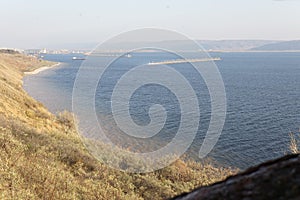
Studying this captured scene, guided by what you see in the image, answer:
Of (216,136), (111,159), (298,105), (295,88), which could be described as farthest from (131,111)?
(295,88)

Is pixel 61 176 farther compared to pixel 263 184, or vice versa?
pixel 61 176

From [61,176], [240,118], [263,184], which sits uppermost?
[263,184]

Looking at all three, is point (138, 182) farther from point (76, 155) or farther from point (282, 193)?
point (282, 193)

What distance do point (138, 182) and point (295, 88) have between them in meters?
61.8

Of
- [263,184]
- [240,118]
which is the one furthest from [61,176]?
[240,118]

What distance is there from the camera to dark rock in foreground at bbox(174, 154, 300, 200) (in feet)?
8.35

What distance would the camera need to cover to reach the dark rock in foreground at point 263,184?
8.35ft

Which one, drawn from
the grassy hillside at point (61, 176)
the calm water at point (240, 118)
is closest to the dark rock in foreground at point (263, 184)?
the grassy hillside at point (61, 176)

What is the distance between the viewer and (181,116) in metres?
38.6

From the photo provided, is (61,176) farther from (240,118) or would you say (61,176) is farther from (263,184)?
(240,118)

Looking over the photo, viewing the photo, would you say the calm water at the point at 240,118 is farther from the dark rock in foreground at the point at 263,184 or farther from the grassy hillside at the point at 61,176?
the dark rock in foreground at the point at 263,184

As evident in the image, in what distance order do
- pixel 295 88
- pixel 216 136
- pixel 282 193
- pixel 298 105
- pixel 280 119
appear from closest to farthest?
1. pixel 282 193
2. pixel 216 136
3. pixel 280 119
4. pixel 298 105
5. pixel 295 88

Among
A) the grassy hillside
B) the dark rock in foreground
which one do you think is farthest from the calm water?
the dark rock in foreground

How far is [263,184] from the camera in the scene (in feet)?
8.98
